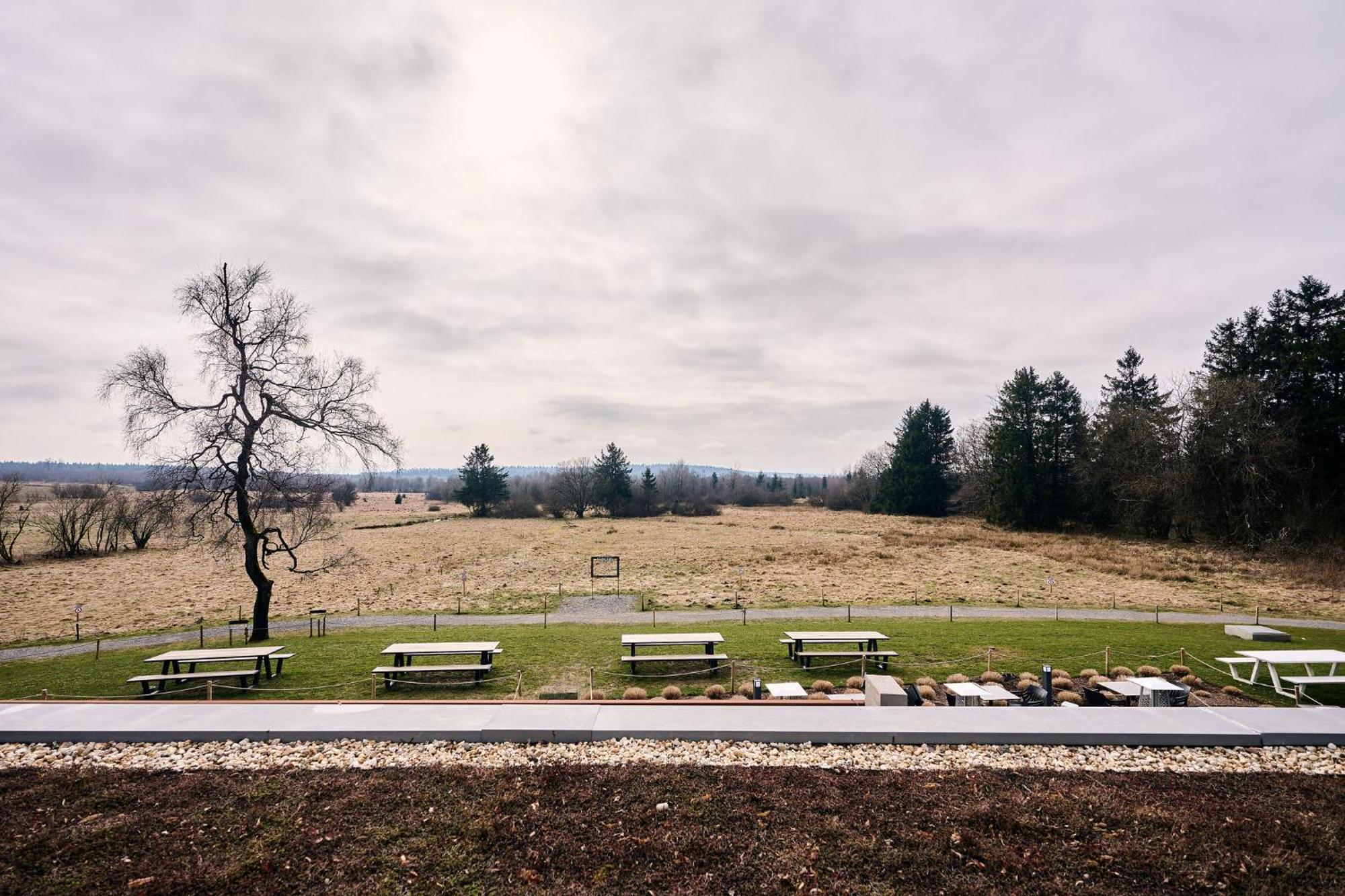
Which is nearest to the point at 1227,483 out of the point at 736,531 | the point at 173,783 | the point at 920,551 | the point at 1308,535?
the point at 1308,535

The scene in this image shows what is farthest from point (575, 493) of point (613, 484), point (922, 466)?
point (922, 466)

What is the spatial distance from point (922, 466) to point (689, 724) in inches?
2602

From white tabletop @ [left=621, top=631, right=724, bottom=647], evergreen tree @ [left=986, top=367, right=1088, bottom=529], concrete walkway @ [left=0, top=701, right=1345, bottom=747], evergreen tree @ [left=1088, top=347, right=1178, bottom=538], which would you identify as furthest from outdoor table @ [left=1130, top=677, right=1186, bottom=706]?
evergreen tree @ [left=986, top=367, right=1088, bottom=529]

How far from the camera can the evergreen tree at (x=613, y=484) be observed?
2965 inches

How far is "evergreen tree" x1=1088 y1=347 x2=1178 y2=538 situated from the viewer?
131 feet

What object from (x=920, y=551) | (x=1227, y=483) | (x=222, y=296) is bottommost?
(x=920, y=551)

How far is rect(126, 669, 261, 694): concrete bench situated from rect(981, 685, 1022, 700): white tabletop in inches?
546

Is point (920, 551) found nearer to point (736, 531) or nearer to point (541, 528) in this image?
point (736, 531)

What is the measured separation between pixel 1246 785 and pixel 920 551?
3109cm

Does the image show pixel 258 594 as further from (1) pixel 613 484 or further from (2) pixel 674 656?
(1) pixel 613 484

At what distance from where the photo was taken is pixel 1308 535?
3338cm

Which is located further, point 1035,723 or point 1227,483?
point 1227,483

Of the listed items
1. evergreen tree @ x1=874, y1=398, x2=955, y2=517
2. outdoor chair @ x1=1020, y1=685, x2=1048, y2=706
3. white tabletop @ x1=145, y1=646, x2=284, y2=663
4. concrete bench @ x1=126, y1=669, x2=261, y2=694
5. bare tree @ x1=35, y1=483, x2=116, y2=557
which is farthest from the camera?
evergreen tree @ x1=874, y1=398, x2=955, y2=517

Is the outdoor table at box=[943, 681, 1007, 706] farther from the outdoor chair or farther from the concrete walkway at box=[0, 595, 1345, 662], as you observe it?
the concrete walkway at box=[0, 595, 1345, 662]
